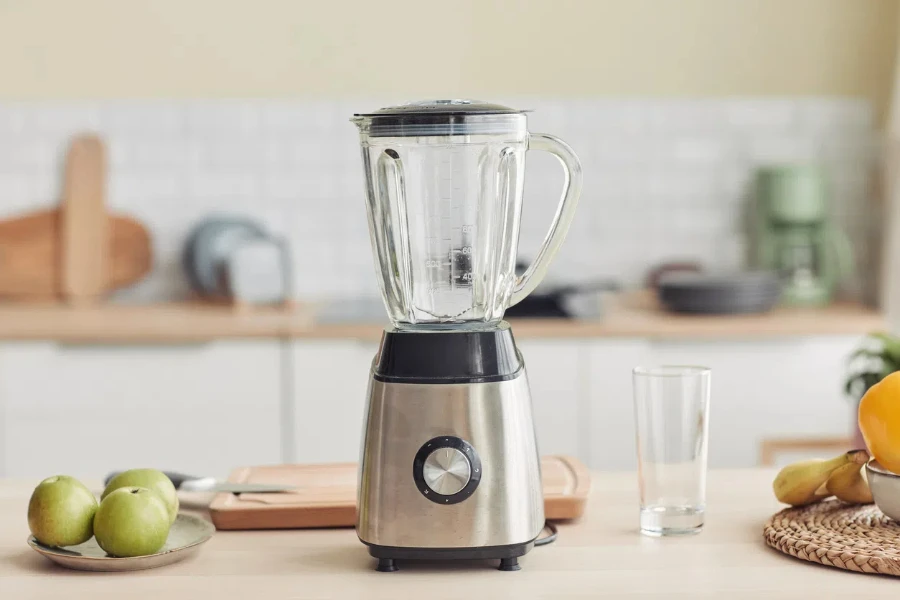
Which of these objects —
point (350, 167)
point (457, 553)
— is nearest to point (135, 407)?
point (350, 167)

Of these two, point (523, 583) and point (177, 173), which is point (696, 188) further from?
point (523, 583)

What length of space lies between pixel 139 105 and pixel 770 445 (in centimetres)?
196

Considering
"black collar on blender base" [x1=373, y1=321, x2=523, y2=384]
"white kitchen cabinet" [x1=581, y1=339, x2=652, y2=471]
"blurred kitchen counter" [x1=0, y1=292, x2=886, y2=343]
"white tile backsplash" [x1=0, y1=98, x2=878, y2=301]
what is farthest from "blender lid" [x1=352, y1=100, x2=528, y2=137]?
"white tile backsplash" [x1=0, y1=98, x2=878, y2=301]

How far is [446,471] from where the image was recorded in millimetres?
1040

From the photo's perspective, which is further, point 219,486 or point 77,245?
point 77,245

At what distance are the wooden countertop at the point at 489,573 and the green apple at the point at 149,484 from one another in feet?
0.19

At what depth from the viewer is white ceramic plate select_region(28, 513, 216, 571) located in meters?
1.06

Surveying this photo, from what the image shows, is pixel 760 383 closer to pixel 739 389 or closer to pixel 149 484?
pixel 739 389

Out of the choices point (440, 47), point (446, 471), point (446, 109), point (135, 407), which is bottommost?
point (135, 407)

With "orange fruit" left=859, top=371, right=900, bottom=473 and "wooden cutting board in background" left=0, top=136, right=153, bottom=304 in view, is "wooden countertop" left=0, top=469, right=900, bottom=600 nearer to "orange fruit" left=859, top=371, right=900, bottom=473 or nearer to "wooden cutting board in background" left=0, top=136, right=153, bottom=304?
"orange fruit" left=859, top=371, right=900, bottom=473

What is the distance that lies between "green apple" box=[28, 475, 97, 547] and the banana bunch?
71cm

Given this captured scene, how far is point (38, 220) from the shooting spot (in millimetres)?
3197

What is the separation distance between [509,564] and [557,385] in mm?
1661

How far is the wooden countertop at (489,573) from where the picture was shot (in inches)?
39.3
